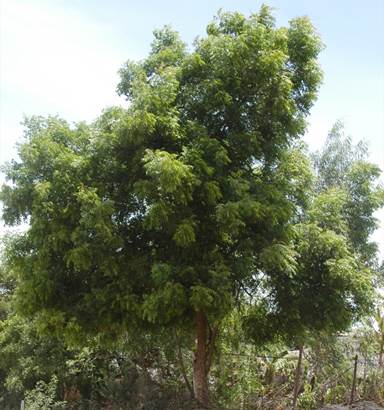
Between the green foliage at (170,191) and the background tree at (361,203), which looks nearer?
the green foliage at (170,191)

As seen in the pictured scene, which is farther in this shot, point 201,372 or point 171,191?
point 201,372

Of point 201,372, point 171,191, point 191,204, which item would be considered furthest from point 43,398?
point 171,191

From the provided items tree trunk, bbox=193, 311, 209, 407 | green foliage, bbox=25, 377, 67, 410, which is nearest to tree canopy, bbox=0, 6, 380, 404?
tree trunk, bbox=193, 311, 209, 407

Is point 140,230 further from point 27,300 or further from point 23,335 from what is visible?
point 23,335

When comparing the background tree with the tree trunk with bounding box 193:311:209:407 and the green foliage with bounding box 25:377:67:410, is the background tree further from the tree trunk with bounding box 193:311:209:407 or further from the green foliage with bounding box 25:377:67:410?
the green foliage with bounding box 25:377:67:410

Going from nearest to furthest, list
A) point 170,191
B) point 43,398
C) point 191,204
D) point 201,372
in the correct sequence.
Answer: point 170,191 < point 191,204 < point 201,372 < point 43,398

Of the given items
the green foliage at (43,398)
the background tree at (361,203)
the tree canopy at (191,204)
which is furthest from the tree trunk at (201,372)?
the green foliage at (43,398)

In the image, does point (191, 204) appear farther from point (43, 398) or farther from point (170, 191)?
point (43, 398)

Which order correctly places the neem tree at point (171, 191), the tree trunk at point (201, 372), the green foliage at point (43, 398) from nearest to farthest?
the neem tree at point (171, 191)
the tree trunk at point (201, 372)
the green foliage at point (43, 398)

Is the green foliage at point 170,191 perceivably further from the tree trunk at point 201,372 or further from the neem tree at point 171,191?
the tree trunk at point 201,372

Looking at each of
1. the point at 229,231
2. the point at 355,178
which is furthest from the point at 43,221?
the point at 355,178

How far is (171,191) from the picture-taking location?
7.51m

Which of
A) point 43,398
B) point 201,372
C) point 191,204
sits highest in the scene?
point 191,204

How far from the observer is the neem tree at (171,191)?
7.96 meters
